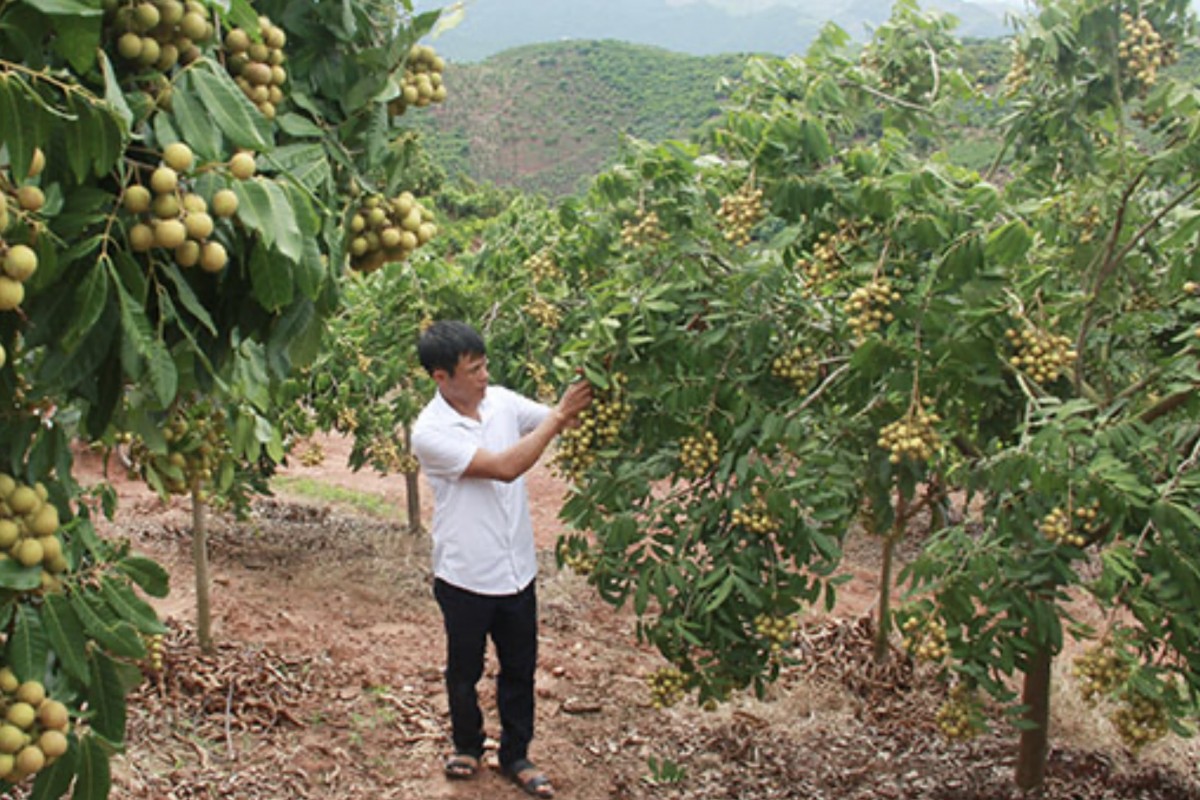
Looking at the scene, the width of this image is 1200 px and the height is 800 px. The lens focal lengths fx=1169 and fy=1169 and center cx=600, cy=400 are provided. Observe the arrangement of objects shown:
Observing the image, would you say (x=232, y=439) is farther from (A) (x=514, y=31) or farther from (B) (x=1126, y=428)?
(A) (x=514, y=31)

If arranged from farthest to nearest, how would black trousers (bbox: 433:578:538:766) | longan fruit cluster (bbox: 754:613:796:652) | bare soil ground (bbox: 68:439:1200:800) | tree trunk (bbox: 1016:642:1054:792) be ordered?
bare soil ground (bbox: 68:439:1200:800) → tree trunk (bbox: 1016:642:1054:792) → black trousers (bbox: 433:578:538:766) → longan fruit cluster (bbox: 754:613:796:652)

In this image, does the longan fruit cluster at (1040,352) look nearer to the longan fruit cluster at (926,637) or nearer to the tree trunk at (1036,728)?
the longan fruit cluster at (926,637)

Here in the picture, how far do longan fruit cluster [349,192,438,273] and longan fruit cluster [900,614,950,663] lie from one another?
1974mm

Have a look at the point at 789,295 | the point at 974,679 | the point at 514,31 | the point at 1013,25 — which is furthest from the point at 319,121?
the point at 514,31

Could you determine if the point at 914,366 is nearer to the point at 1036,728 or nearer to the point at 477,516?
the point at 477,516

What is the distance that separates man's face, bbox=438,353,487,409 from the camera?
386cm

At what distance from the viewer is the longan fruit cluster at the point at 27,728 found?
1.57 m

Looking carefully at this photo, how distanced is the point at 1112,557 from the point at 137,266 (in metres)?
2.47

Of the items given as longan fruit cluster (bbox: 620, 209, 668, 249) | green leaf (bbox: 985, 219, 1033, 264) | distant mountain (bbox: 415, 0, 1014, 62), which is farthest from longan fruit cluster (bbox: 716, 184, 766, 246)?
distant mountain (bbox: 415, 0, 1014, 62)

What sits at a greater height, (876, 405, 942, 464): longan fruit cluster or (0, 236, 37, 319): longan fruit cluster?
(0, 236, 37, 319): longan fruit cluster

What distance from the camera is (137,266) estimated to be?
1501 mm

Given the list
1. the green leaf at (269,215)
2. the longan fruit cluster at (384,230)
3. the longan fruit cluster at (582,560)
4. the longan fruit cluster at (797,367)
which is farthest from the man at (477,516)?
the green leaf at (269,215)

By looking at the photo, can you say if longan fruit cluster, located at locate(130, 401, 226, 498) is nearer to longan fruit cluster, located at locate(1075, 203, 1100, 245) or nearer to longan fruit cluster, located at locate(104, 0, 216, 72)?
longan fruit cluster, located at locate(104, 0, 216, 72)

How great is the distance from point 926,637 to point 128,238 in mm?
2638
